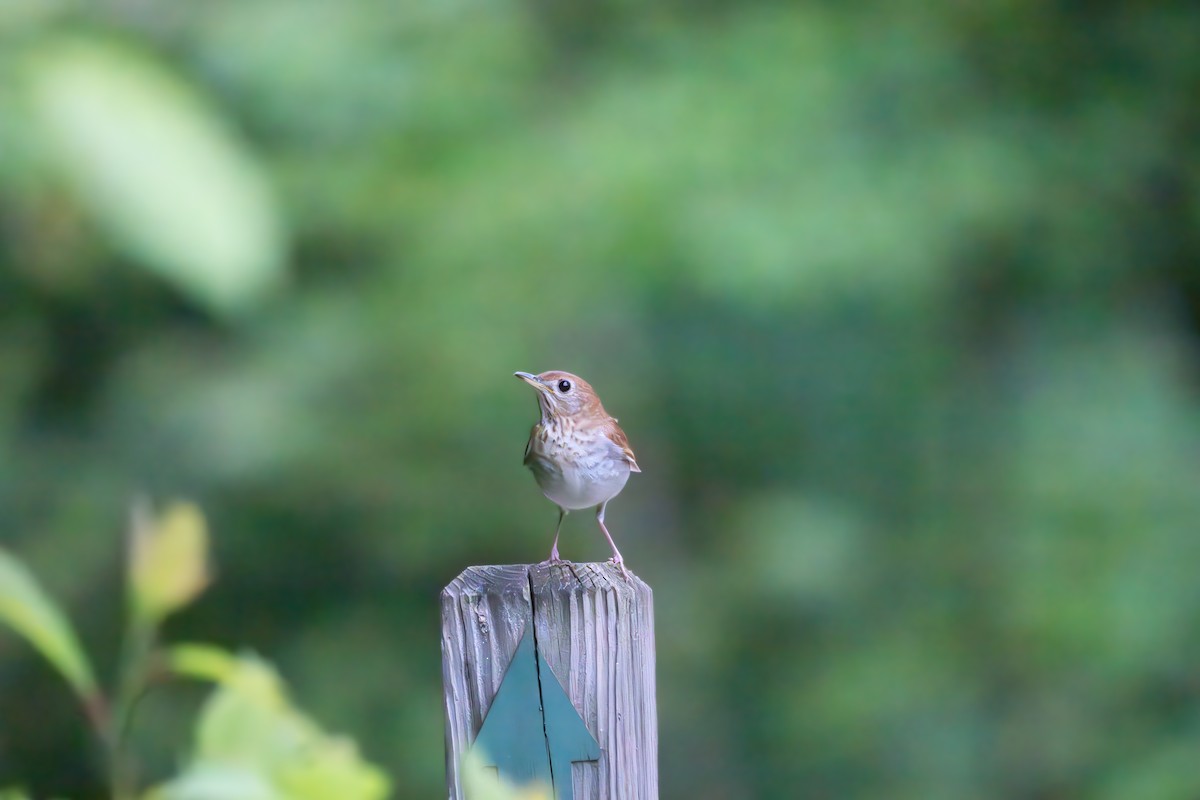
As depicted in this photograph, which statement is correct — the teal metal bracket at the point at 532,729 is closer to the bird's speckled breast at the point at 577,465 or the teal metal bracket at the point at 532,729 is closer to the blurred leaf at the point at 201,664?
the blurred leaf at the point at 201,664

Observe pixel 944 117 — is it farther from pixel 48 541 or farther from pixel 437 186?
pixel 48 541

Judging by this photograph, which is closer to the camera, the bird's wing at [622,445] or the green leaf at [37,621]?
the green leaf at [37,621]

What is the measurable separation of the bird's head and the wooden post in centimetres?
131

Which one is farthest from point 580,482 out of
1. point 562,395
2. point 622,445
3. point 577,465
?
point 562,395

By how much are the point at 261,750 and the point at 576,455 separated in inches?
82.4

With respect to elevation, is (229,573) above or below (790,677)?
above

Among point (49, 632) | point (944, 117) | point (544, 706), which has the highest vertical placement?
point (944, 117)

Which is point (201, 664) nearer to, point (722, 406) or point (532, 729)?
point (532, 729)

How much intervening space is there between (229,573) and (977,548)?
152 inches

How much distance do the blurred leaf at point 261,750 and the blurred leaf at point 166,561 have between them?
74mm

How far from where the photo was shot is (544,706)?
172cm

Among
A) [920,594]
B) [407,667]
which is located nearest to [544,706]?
[407,667]

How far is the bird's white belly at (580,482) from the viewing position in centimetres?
280

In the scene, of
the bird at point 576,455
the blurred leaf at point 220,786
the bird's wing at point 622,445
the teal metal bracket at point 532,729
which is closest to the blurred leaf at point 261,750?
the blurred leaf at point 220,786
